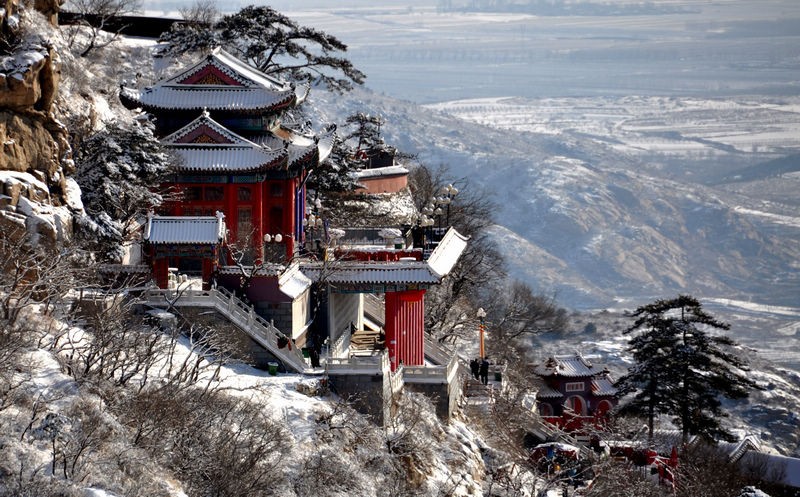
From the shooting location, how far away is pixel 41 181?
48.3 metres

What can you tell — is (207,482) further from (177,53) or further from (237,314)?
(177,53)

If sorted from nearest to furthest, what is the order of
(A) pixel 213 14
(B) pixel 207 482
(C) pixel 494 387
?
(B) pixel 207 482
(C) pixel 494 387
(A) pixel 213 14

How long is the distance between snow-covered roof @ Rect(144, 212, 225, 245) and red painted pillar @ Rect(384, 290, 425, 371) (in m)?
7.07

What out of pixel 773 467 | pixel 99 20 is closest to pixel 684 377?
pixel 773 467

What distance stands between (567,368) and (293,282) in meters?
27.9

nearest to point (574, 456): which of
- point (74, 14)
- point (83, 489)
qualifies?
point (83, 489)

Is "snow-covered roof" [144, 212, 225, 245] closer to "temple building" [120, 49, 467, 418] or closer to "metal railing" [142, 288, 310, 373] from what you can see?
"temple building" [120, 49, 467, 418]

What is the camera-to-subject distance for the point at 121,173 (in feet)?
178

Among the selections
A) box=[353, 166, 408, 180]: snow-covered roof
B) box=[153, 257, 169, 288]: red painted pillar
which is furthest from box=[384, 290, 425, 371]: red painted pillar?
box=[353, 166, 408, 180]: snow-covered roof

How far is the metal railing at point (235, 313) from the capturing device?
165 ft

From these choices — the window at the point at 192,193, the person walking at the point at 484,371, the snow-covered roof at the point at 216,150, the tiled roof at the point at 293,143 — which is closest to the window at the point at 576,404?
the person walking at the point at 484,371

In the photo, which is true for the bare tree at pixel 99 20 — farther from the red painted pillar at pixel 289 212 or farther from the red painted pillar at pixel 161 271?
the red painted pillar at pixel 161 271

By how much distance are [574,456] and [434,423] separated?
6531 mm

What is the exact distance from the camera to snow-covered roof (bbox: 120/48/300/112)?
195 ft
